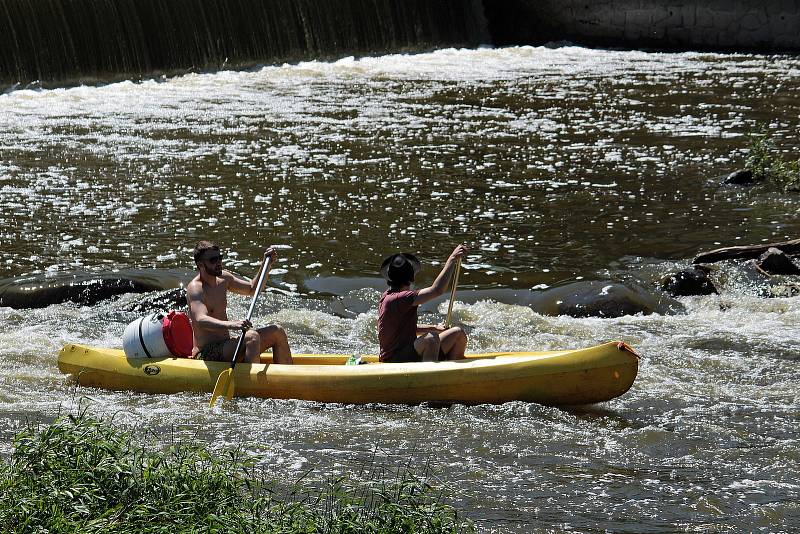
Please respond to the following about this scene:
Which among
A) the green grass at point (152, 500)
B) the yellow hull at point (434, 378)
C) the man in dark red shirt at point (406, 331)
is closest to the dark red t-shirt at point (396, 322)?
the man in dark red shirt at point (406, 331)

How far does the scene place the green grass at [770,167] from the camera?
1288 cm

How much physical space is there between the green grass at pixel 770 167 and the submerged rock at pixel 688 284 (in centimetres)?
353

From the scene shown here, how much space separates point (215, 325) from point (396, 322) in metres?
1.18

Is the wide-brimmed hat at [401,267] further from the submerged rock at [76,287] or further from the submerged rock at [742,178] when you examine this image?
the submerged rock at [742,178]

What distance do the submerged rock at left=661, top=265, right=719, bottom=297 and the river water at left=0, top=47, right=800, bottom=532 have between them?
0.15m

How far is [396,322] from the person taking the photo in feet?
24.6

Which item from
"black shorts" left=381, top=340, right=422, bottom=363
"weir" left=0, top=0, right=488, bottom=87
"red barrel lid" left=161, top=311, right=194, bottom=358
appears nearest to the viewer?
"black shorts" left=381, top=340, right=422, bottom=363

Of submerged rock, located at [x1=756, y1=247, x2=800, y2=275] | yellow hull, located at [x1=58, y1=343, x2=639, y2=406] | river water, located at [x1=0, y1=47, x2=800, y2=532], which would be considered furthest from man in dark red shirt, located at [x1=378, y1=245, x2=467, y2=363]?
submerged rock, located at [x1=756, y1=247, x2=800, y2=275]

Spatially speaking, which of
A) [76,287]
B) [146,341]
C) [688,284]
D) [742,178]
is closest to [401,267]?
[146,341]

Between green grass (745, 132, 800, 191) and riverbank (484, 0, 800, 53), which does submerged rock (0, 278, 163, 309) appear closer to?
green grass (745, 132, 800, 191)

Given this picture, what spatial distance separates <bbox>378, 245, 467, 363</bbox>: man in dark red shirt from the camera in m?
7.39

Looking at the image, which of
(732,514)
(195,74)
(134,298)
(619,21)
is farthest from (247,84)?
(732,514)

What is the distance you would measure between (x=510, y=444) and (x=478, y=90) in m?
13.7

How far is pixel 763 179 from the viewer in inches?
520
